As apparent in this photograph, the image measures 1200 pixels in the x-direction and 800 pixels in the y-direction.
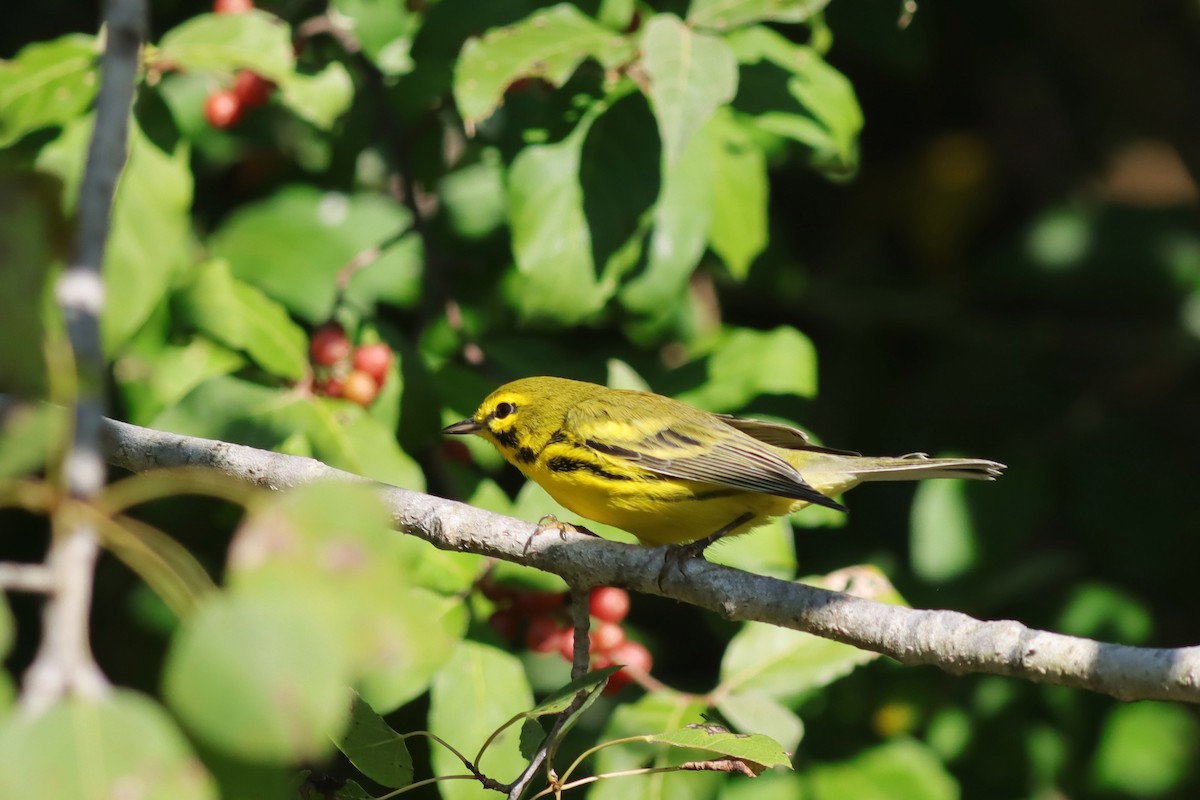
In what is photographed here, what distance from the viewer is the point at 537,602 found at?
3.52 metres

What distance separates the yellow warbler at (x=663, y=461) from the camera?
134 inches

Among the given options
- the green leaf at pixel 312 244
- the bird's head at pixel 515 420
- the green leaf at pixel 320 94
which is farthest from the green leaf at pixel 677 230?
the green leaf at pixel 320 94

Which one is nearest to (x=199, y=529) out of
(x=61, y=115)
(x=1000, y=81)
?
(x=61, y=115)

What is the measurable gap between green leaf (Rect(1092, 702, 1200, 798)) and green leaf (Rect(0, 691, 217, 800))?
3787 millimetres

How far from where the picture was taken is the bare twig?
3.98 feet

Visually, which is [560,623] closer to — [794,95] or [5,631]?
[794,95]

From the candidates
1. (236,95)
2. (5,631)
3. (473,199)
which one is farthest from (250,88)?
(5,631)

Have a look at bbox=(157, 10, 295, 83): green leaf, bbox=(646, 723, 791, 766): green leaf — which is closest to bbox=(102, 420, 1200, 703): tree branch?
bbox=(646, 723, 791, 766): green leaf

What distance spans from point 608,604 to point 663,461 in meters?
0.43

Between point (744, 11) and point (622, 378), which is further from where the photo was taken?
point (622, 378)

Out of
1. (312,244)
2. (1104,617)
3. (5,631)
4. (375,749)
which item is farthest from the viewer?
(1104,617)

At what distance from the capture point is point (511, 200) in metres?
3.47

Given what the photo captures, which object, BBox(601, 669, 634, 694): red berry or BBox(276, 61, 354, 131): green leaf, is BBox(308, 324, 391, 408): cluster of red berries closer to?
BBox(276, 61, 354, 131): green leaf

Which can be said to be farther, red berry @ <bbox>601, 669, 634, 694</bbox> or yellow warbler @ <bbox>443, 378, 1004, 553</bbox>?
red berry @ <bbox>601, 669, 634, 694</bbox>
